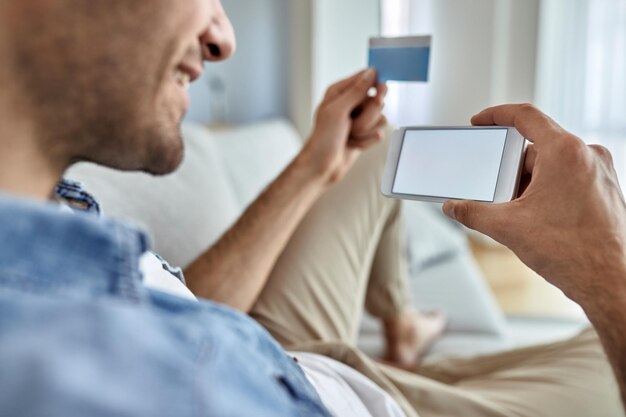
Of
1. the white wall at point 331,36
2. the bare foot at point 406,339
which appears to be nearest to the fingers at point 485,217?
the bare foot at point 406,339

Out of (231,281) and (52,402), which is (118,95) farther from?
(231,281)

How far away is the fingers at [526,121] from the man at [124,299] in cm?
26

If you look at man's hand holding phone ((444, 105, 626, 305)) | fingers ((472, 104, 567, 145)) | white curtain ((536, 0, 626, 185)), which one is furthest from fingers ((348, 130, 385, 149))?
white curtain ((536, 0, 626, 185))

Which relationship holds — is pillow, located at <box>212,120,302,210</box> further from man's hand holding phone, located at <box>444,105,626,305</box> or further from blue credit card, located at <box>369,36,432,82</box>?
man's hand holding phone, located at <box>444,105,626,305</box>

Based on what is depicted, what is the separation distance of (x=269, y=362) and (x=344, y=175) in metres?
0.62

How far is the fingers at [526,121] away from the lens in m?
0.60

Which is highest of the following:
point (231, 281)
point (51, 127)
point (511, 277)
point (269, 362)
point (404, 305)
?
point (51, 127)

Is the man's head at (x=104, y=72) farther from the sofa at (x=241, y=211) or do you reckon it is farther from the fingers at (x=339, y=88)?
the fingers at (x=339, y=88)

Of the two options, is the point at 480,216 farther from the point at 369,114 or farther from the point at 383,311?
the point at 383,311

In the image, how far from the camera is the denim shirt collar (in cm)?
38

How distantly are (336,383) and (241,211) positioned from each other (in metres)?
0.66

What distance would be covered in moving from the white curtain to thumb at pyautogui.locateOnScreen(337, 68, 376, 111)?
192cm

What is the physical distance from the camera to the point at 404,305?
4.23 feet

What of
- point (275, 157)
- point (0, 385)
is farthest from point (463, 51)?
point (0, 385)
